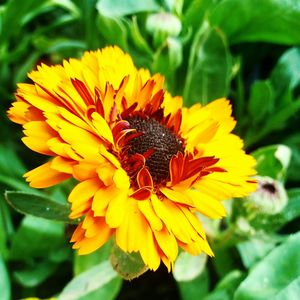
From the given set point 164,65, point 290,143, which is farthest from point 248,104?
point 164,65

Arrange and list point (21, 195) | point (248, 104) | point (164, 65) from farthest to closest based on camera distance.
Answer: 1. point (248, 104)
2. point (164, 65)
3. point (21, 195)

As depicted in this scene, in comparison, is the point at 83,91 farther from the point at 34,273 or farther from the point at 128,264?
the point at 34,273

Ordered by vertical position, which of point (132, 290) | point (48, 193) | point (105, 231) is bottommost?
point (132, 290)

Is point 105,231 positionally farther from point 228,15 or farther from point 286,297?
point 228,15

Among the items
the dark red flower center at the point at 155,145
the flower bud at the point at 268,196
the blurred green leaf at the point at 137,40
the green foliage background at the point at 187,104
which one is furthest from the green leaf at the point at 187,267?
the blurred green leaf at the point at 137,40

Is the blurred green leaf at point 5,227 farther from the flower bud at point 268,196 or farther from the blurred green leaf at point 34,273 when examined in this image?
the flower bud at point 268,196

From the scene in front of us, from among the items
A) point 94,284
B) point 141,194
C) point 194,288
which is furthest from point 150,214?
point 194,288
